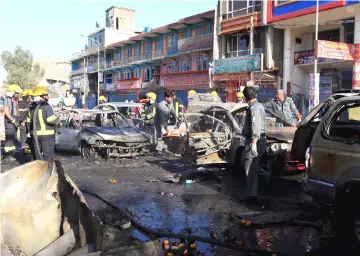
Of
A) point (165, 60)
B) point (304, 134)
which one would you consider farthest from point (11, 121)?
point (165, 60)

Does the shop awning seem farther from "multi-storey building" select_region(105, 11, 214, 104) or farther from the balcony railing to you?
"multi-storey building" select_region(105, 11, 214, 104)

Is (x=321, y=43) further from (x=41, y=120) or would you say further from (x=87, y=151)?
(x=41, y=120)

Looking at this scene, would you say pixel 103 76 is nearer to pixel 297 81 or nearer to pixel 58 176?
pixel 297 81

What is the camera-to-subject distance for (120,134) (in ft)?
32.1

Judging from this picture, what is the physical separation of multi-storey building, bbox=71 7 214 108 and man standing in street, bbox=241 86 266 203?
2468cm

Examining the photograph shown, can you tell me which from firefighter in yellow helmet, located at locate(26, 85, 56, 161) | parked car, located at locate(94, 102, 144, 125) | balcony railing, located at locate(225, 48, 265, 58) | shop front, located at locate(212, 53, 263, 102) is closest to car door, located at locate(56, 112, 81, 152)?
parked car, located at locate(94, 102, 144, 125)

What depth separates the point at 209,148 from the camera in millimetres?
8180

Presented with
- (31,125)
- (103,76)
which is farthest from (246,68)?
(103,76)

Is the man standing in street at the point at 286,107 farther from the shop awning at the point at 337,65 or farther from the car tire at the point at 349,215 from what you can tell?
the shop awning at the point at 337,65

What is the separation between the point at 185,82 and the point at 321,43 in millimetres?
18653

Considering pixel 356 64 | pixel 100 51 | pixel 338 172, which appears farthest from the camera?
pixel 100 51

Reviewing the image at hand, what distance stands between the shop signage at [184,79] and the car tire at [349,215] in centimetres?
2637

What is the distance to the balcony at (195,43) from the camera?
101 ft

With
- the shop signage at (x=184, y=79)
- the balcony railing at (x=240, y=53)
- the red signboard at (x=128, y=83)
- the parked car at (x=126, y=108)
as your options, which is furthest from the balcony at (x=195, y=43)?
the parked car at (x=126, y=108)
